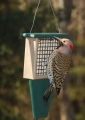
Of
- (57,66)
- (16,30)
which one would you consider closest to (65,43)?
(57,66)

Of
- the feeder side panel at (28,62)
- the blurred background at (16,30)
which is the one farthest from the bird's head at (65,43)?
the blurred background at (16,30)

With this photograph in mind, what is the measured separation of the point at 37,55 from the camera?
5215mm

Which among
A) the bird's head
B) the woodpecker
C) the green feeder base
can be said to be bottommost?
the green feeder base

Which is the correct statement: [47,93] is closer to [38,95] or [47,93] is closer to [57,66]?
[38,95]

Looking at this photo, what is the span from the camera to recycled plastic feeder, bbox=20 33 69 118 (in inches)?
203

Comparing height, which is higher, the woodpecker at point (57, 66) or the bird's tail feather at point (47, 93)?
the woodpecker at point (57, 66)

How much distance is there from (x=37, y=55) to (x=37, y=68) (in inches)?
5.7

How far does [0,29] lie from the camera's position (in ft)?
30.6

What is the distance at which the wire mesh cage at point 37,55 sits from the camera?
5168 millimetres

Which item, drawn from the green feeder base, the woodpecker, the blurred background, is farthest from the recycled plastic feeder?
the blurred background

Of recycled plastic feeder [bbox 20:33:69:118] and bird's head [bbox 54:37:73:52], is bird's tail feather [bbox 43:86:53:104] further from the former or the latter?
bird's head [bbox 54:37:73:52]

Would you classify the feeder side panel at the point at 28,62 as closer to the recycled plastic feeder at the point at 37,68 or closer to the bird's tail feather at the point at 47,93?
the recycled plastic feeder at the point at 37,68

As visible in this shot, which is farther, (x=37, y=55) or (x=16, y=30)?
(x=16, y=30)

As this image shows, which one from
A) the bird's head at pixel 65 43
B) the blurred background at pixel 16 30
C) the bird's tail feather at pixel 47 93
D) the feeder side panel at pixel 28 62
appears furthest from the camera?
the blurred background at pixel 16 30
